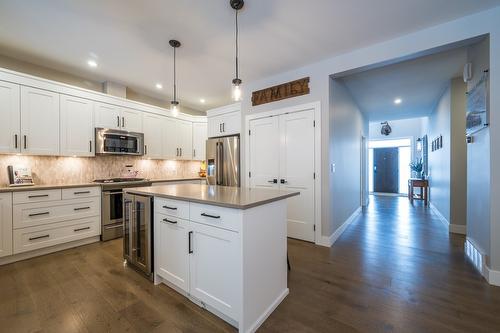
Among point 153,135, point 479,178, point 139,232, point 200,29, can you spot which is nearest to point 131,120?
point 153,135

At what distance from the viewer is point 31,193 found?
9.21 feet

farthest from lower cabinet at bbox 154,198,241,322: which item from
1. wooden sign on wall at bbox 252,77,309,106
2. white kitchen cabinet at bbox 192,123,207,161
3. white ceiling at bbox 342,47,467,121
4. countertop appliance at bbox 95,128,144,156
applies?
white ceiling at bbox 342,47,467,121

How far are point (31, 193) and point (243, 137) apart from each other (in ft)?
10.4

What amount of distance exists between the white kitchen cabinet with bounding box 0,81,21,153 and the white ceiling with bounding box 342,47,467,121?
4911 millimetres

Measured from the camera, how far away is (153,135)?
14.7 feet

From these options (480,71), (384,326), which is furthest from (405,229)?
(384,326)

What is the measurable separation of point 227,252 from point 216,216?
0.27 meters

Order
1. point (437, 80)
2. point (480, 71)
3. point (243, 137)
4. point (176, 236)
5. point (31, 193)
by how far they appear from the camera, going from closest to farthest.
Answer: point (176, 236) < point (480, 71) < point (31, 193) < point (437, 80) < point (243, 137)

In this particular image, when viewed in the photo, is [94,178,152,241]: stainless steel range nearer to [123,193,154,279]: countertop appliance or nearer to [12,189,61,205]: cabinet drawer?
[12,189,61,205]: cabinet drawer

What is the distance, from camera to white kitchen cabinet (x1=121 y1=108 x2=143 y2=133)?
3.97 metres

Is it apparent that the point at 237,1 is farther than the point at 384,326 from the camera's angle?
Yes

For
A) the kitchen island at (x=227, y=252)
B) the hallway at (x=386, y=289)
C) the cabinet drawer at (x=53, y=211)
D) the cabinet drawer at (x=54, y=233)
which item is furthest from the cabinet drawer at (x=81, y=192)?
the hallway at (x=386, y=289)

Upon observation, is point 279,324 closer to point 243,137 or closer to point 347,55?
point 243,137

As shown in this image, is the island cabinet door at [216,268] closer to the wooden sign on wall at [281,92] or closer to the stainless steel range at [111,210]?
the stainless steel range at [111,210]
